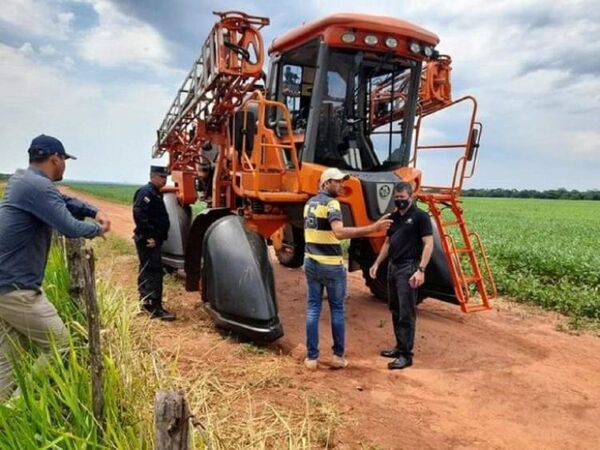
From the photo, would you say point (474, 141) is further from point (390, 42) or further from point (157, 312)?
point (157, 312)

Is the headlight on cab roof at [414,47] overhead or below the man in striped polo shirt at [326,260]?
overhead

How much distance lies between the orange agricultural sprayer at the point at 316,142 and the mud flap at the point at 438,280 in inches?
0.5

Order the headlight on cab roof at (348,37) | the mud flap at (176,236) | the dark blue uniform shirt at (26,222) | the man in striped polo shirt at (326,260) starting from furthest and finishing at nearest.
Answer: the mud flap at (176,236) → the headlight on cab roof at (348,37) → the man in striped polo shirt at (326,260) → the dark blue uniform shirt at (26,222)

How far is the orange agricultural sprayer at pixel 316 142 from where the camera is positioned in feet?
18.4

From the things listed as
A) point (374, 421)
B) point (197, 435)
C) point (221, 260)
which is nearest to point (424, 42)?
point (221, 260)

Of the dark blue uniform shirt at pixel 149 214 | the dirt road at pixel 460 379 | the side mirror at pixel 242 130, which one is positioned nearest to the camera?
the dirt road at pixel 460 379

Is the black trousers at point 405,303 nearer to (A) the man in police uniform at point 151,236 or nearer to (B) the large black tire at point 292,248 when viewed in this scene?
(A) the man in police uniform at point 151,236

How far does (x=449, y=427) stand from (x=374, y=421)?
569 mm

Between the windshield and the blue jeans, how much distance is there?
1.52 metres

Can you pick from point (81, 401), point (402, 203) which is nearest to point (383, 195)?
point (402, 203)

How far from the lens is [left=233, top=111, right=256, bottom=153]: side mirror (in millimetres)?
6535

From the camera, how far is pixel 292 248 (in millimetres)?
9242

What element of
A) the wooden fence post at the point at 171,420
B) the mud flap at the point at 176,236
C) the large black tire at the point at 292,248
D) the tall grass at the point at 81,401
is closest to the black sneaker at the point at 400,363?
the tall grass at the point at 81,401

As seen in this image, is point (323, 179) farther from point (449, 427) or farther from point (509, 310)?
point (509, 310)
